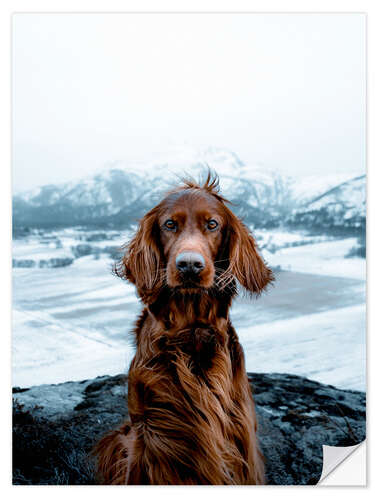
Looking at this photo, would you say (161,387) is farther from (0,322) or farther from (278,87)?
(278,87)

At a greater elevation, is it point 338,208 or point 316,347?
point 338,208

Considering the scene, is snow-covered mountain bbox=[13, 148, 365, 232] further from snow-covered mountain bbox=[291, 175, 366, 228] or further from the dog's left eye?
the dog's left eye

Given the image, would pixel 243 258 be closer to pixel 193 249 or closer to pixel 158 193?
pixel 193 249

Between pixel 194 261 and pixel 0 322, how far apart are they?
1.19m

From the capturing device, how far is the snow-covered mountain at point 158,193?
215 cm

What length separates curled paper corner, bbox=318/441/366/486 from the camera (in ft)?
6.74

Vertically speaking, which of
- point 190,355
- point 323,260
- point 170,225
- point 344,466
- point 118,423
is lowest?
point 344,466

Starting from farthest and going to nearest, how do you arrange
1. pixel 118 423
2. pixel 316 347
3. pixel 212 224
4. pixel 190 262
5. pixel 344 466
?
pixel 316 347
pixel 344 466
pixel 118 423
pixel 212 224
pixel 190 262

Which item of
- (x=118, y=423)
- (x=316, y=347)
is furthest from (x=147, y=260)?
(x=316, y=347)

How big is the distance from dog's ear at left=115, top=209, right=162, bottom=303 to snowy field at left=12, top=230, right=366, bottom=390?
428 millimetres

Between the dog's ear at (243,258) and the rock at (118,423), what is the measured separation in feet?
2.17

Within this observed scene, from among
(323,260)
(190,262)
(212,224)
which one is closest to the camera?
(190,262)

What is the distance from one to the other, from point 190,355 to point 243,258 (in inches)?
16.1

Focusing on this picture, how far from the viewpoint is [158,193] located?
6.93ft
